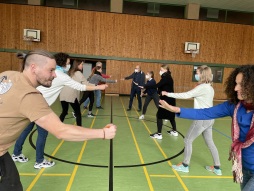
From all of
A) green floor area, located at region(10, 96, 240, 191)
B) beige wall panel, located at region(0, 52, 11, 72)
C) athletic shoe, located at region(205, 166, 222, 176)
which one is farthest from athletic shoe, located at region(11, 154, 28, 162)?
beige wall panel, located at region(0, 52, 11, 72)

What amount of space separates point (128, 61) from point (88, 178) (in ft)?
40.6

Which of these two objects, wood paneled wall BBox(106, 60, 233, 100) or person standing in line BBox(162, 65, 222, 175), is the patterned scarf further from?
wood paneled wall BBox(106, 60, 233, 100)

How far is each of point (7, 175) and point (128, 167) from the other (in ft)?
8.45

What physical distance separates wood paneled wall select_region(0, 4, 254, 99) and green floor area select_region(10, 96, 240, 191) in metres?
9.80

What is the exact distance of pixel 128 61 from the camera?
15383mm

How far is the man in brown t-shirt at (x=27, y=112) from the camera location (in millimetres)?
1550

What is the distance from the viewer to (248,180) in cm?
204

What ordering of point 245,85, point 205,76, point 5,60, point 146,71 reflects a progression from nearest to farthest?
1. point 245,85
2. point 205,76
3. point 5,60
4. point 146,71

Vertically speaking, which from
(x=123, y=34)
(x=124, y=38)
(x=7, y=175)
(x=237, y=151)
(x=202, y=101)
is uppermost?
(x=123, y=34)

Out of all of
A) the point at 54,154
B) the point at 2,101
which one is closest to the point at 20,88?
the point at 2,101

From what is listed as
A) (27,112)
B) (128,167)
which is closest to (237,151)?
(27,112)

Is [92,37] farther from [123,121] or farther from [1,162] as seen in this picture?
[1,162]

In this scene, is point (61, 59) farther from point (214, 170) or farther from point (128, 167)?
point (214, 170)

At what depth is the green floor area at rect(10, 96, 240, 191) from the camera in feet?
11.5
